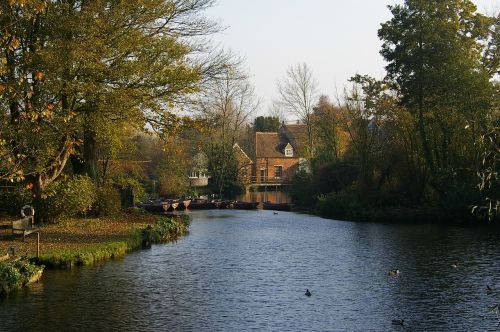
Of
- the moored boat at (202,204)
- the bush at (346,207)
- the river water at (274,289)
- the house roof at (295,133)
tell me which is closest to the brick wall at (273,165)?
the house roof at (295,133)

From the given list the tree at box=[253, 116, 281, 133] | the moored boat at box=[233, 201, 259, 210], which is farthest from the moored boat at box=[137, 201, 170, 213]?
the tree at box=[253, 116, 281, 133]

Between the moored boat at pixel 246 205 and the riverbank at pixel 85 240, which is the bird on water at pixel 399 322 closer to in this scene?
the riverbank at pixel 85 240

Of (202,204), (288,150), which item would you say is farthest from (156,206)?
(288,150)

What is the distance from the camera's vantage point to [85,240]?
24719 mm

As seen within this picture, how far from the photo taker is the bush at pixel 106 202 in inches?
1245

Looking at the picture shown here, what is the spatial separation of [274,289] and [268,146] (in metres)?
74.0

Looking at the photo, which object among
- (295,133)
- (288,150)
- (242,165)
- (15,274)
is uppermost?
(295,133)

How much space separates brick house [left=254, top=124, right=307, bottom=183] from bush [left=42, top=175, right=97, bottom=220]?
60.3 meters

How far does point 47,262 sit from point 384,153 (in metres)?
30.7

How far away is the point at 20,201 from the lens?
27781mm

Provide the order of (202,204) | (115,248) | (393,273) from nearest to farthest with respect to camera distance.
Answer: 1. (393,273)
2. (115,248)
3. (202,204)

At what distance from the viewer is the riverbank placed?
20.5 metres

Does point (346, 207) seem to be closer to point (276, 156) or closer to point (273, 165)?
point (273, 165)

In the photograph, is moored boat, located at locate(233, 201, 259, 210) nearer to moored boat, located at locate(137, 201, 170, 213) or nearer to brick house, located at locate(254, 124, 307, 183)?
moored boat, located at locate(137, 201, 170, 213)
